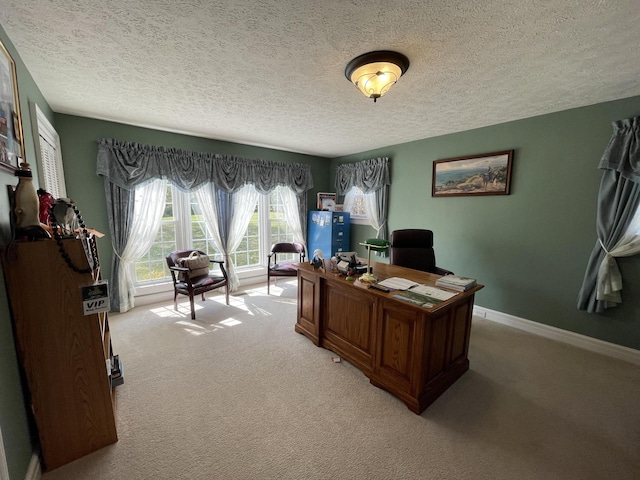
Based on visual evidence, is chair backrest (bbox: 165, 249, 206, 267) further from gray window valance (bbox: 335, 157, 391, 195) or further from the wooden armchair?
gray window valance (bbox: 335, 157, 391, 195)

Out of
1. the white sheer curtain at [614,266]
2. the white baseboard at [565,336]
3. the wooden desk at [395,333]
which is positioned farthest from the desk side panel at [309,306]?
the white sheer curtain at [614,266]

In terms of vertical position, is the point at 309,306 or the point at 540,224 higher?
the point at 540,224

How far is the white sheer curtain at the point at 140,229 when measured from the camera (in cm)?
324

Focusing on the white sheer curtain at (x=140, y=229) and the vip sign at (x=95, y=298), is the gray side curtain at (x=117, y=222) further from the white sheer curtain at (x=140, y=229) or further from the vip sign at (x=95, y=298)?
the vip sign at (x=95, y=298)

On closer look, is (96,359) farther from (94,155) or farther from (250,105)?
(94,155)

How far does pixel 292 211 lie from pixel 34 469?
4.00 meters

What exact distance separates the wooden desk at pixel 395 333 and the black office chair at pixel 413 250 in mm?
544

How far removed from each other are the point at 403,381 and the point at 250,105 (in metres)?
2.78

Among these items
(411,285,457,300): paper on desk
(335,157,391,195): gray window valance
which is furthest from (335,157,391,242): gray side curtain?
(411,285,457,300): paper on desk

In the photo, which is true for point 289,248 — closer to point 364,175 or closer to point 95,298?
point 364,175

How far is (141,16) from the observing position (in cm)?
133

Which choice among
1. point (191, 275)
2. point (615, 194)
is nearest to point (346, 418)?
point (191, 275)

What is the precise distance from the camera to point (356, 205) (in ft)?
15.8

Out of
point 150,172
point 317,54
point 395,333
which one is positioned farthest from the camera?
point 150,172
